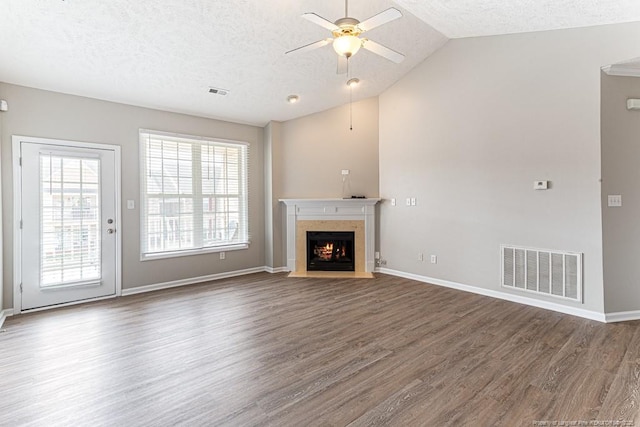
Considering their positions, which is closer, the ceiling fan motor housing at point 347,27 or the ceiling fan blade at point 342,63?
the ceiling fan motor housing at point 347,27

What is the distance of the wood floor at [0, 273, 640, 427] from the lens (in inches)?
76.7

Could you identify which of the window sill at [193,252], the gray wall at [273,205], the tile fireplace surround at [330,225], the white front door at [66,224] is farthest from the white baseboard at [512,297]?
the white front door at [66,224]

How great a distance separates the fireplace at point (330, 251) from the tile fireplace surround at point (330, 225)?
8 centimetres

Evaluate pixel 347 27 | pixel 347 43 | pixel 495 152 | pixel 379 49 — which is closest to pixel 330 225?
pixel 495 152

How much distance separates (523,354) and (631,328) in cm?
151

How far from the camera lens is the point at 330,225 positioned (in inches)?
224

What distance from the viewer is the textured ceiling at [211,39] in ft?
9.59

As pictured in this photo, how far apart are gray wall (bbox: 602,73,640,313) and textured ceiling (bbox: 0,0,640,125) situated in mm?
785

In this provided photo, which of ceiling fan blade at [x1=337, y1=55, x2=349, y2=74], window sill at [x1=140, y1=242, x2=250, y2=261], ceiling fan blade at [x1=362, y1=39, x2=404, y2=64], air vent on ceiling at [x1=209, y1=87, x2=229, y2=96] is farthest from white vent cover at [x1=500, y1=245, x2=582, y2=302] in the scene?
air vent on ceiling at [x1=209, y1=87, x2=229, y2=96]

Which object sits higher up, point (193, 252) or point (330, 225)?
point (330, 225)

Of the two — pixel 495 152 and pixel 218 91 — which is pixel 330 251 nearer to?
pixel 495 152

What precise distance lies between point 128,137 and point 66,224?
1.40m

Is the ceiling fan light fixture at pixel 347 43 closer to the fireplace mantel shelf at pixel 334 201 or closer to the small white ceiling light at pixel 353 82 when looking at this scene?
the small white ceiling light at pixel 353 82

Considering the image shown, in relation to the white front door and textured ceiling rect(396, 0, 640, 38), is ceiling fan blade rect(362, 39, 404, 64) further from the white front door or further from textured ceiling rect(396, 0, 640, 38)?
the white front door
